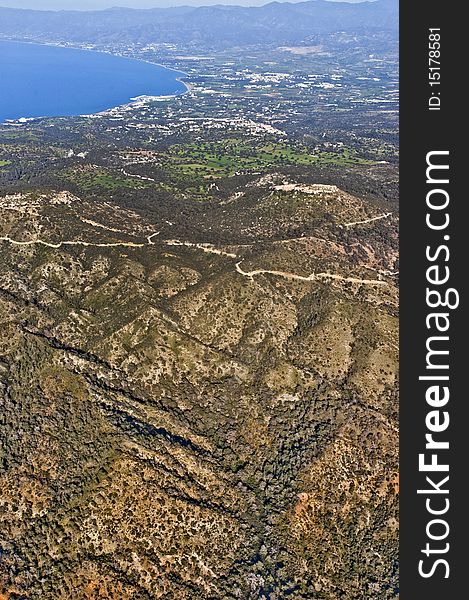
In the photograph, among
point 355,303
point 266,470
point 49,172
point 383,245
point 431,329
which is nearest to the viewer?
point 431,329

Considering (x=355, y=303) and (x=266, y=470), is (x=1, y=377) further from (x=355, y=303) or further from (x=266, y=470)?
(x=355, y=303)

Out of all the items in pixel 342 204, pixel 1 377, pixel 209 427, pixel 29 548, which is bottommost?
pixel 29 548

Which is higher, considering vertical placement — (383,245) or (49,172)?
(49,172)

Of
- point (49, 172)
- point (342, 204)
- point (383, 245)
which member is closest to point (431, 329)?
point (383, 245)

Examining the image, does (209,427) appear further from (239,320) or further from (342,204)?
(342,204)

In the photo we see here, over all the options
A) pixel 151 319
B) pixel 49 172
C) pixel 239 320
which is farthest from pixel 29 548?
pixel 49 172

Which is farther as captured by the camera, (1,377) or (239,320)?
(239,320)

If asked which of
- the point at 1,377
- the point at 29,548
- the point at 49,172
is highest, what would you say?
the point at 49,172

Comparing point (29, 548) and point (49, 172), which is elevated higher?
point (49, 172)

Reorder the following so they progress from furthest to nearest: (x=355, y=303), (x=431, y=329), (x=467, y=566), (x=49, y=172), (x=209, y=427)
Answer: (x=49, y=172) → (x=355, y=303) → (x=209, y=427) → (x=431, y=329) → (x=467, y=566)
